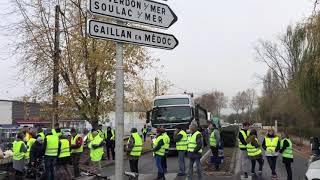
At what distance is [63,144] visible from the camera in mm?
16094

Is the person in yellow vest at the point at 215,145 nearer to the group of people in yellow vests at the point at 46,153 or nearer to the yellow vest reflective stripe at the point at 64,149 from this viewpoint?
the group of people in yellow vests at the point at 46,153

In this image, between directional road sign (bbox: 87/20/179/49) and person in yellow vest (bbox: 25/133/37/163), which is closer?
directional road sign (bbox: 87/20/179/49)

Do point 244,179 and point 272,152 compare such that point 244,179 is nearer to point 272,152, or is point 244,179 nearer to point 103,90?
point 272,152

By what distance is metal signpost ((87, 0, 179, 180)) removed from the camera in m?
5.15

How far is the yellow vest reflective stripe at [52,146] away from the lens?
1532 cm

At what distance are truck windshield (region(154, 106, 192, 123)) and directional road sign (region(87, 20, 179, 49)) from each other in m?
22.0

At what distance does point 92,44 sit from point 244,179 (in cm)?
1088

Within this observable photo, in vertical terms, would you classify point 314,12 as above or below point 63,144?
above

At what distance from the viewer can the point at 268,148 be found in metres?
15.5

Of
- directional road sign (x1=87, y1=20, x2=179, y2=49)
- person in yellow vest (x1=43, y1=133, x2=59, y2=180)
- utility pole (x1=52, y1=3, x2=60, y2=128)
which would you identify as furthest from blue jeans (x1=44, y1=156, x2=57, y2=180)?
directional road sign (x1=87, y1=20, x2=179, y2=49)

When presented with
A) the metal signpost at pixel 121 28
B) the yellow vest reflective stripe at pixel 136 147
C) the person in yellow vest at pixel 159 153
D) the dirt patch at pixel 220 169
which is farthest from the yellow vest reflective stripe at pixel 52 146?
the metal signpost at pixel 121 28

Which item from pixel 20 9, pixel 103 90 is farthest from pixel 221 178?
pixel 20 9

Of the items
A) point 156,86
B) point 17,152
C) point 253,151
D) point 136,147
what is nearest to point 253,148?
point 253,151

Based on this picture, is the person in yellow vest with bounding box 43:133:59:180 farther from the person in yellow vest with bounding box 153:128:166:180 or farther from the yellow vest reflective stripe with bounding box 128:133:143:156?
the person in yellow vest with bounding box 153:128:166:180
